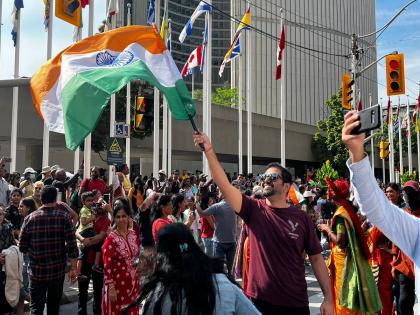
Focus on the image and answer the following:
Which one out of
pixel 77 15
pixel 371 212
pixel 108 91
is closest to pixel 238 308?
pixel 371 212

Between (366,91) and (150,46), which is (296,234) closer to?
(150,46)

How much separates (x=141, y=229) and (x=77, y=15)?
926 cm

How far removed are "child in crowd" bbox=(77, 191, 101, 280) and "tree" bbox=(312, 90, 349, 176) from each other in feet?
124

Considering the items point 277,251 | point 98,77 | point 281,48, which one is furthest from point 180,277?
point 281,48

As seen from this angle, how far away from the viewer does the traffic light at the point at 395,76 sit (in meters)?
13.1

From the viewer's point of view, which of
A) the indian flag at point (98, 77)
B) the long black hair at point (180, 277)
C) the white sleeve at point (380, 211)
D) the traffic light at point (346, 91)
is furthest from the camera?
the traffic light at point (346, 91)

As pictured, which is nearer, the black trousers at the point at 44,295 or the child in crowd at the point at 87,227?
the black trousers at the point at 44,295

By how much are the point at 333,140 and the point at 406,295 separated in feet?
134

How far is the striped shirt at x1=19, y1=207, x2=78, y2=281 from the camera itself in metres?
5.98

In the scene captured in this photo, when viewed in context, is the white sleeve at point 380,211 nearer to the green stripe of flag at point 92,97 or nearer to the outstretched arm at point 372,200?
the outstretched arm at point 372,200

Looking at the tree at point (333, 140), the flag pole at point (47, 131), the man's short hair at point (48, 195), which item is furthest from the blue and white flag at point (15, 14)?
the tree at point (333, 140)

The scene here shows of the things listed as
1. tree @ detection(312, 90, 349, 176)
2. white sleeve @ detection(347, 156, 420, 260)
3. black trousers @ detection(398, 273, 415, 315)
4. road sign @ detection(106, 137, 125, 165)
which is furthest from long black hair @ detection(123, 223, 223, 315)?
tree @ detection(312, 90, 349, 176)

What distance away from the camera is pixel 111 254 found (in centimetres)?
547

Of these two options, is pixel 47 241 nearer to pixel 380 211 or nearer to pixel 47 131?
pixel 380 211
